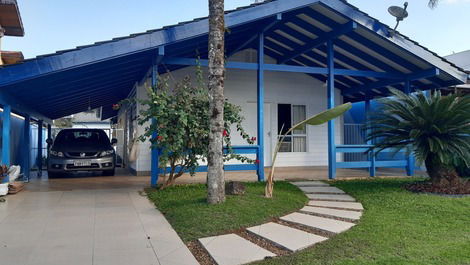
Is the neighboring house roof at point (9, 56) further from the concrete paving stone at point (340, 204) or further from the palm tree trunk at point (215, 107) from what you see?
the concrete paving stone at point (340, 204)

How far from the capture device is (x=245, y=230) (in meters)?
4.78

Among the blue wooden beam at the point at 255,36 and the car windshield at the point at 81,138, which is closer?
the blue wooden beam at the point at 255,36

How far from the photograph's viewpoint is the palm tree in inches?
280

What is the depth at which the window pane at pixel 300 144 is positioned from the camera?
43.0ft

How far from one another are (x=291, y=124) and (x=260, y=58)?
15.2 ft

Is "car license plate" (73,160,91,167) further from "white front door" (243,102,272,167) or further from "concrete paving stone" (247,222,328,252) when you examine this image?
"concrete paving stone" (247,222,328,252)

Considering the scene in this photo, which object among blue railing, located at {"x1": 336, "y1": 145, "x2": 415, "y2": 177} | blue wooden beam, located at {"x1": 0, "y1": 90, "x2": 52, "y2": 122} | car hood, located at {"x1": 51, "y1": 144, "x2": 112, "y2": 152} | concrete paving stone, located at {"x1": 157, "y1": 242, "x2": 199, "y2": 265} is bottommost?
concrete paving stone, located at {"x1": 157, "y1": 242, "x2": 199, "y2": 265}

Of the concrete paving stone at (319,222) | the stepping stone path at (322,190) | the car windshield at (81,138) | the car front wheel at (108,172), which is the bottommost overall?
the concrete paving stone at (319,222)

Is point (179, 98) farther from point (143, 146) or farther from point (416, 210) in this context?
point (416, 210)

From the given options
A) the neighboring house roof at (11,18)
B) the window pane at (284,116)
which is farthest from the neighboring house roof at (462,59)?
the neighboring house roof at (11,18)

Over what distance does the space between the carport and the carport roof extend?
0.06 ft

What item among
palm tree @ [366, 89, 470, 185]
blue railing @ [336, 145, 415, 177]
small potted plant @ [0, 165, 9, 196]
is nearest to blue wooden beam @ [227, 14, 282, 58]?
palm tree @ [366, 89, 470, 185]

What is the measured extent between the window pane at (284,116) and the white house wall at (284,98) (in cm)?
17

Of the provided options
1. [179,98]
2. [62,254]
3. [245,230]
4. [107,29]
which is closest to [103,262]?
[62,254]
